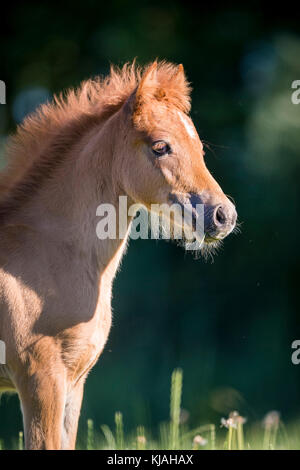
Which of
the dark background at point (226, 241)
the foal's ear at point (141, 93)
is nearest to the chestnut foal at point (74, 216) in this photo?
the foal's ear at point (141, 93)

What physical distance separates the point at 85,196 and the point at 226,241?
4.50 m

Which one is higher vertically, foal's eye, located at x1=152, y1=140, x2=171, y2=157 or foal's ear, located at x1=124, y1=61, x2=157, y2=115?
foal's ear, located at x1=124, y1=61, x2=157, y2=115

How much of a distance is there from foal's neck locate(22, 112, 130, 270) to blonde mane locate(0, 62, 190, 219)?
0.09 metres

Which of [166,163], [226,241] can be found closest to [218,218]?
[166,163]

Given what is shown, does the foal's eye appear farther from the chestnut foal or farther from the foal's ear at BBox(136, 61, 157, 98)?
the foal's ear at BBox(136, 61, 157, 98)

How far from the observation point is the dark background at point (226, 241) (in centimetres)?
673

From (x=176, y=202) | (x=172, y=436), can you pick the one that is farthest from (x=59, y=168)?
(x=172, y=436)

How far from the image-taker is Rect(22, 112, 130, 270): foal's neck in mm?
2832

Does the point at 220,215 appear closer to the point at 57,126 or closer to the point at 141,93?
the point at 141,93

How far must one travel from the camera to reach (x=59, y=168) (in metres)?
2.95

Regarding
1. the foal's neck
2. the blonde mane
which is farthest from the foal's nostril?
the blonde mane

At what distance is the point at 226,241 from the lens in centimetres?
720
